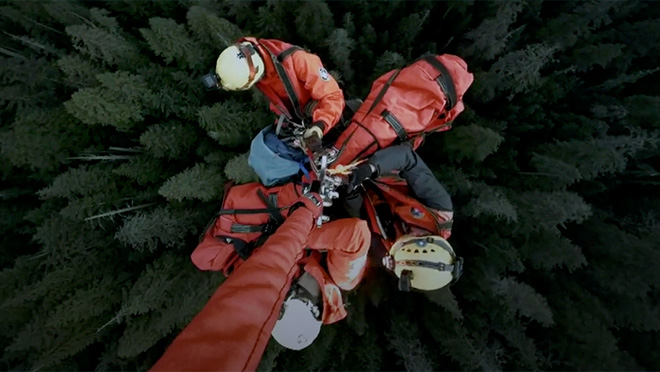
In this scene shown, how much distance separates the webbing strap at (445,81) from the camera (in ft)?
12.1

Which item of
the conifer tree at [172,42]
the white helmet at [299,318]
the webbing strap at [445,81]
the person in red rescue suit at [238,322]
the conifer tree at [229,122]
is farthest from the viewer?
the conifer tree at [172,42]

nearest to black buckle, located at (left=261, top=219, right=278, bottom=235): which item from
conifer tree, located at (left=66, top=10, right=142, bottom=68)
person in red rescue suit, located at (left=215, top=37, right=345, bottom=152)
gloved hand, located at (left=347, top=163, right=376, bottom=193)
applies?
gloved hand, located at (left=347, top=163, right=376, bottom=193)

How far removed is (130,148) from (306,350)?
3.66 metres

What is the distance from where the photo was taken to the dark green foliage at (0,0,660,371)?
4688mm

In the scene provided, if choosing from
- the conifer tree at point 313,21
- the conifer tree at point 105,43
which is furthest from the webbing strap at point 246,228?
the conifer tree at point 105,43

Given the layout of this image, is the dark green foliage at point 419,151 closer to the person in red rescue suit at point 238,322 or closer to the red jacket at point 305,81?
the red jacket at point 305,81

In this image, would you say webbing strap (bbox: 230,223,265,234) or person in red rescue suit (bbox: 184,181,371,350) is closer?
person in red rescue suit (bbox: 184,181,371,350)

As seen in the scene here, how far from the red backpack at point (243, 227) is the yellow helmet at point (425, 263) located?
3.80 feet

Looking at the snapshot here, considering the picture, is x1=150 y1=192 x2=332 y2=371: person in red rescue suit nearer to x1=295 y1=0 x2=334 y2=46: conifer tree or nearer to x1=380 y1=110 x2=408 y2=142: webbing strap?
x1=380 y1=110 x2=408 y2=142: webbing strap

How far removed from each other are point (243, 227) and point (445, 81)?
2.46 meters

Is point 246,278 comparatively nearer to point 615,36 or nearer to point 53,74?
point 53,74

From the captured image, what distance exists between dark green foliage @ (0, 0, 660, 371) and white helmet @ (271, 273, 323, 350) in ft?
4.66

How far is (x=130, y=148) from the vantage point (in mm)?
5266

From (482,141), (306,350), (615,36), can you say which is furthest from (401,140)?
(615,36)
